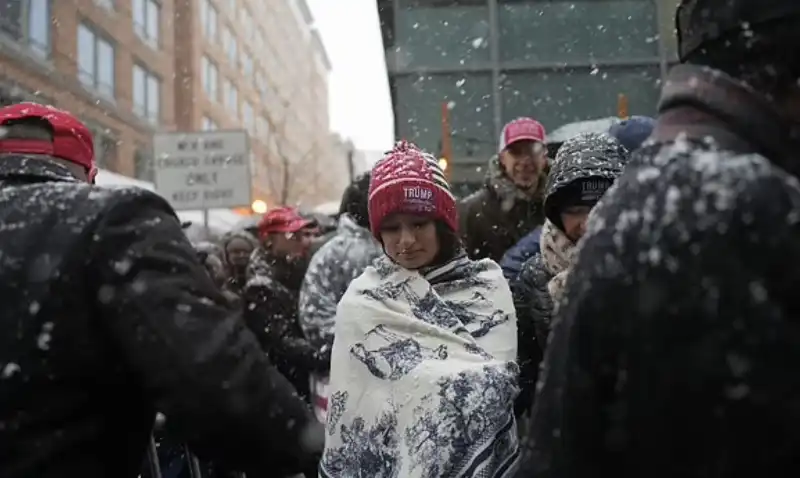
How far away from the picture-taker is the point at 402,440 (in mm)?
2309

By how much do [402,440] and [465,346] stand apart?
1.05 ft

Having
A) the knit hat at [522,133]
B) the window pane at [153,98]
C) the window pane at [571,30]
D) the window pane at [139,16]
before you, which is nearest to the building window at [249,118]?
the window pane at [153,98]

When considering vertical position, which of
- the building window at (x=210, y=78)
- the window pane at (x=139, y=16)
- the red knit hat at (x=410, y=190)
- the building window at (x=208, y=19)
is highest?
the building window at (x=208, y=19)

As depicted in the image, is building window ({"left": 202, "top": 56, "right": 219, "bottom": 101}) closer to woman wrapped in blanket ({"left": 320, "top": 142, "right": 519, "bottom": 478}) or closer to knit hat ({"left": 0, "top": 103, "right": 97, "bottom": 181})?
woman wrapped in blanket ({"left": 320, "top": 142, "right": 519, "bottom": 478})

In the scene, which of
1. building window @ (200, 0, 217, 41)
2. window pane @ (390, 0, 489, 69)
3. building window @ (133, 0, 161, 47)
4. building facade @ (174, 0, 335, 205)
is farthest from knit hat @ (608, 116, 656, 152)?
building window @ (200, 0, 217, 41)

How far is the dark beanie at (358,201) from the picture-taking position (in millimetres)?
4395

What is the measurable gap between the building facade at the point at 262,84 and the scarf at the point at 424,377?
36786 millimetres

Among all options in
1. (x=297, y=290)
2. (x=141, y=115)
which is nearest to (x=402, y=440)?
(x=297, y=290)

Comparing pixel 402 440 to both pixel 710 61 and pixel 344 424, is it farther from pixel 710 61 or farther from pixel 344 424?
pixel 710 61

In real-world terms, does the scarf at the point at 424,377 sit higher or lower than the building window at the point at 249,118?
lower

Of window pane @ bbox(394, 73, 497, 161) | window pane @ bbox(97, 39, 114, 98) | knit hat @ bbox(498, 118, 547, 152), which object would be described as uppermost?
window pane @ bbox(97, 39, 114, 98)

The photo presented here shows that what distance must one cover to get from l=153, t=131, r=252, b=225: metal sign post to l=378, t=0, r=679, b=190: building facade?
355 centimetres

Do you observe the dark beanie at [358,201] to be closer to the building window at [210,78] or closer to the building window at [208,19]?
the building window at [208,19]

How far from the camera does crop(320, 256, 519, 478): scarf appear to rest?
226 centimetres
